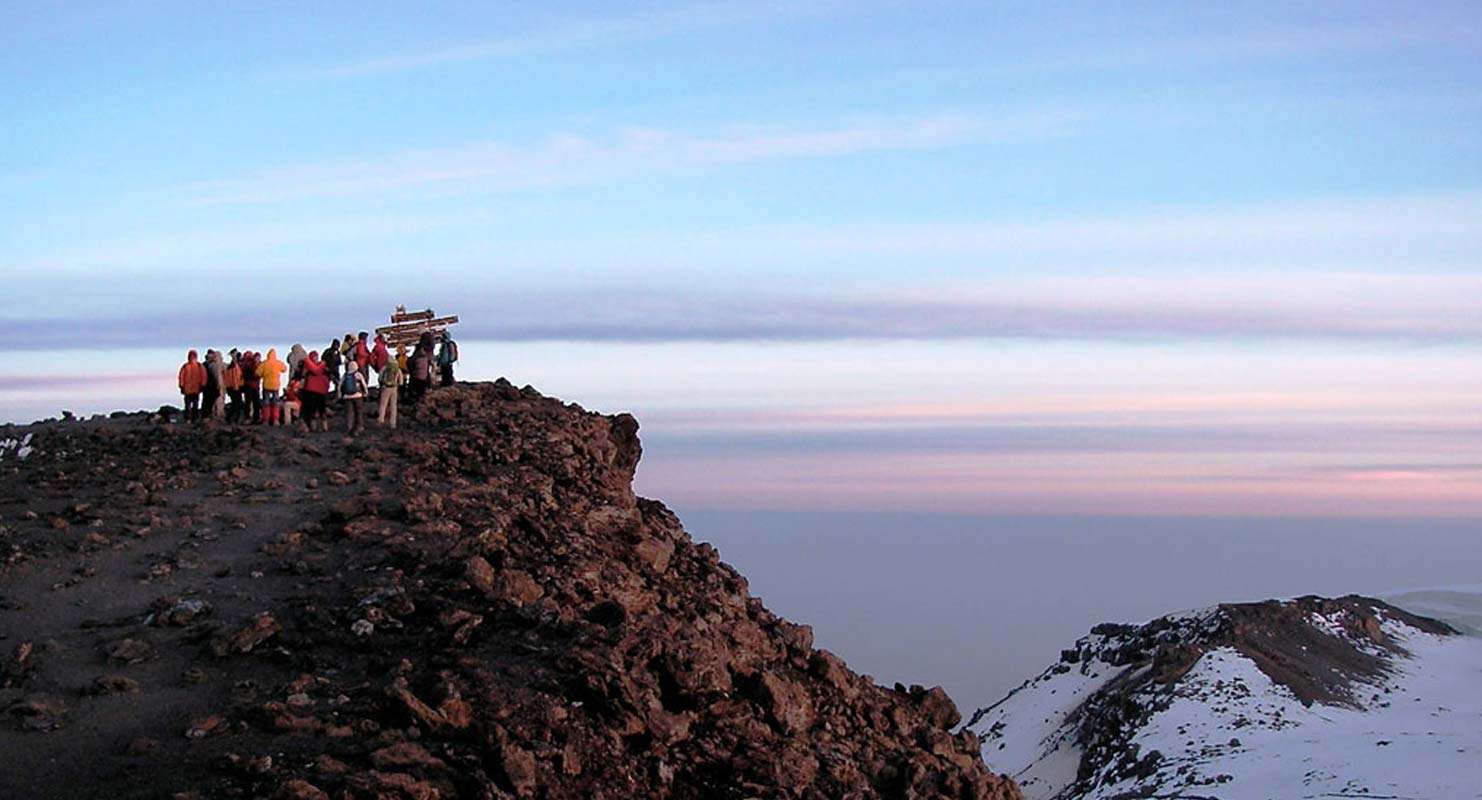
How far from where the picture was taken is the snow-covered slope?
125ft

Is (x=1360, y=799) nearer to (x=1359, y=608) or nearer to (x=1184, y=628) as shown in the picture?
(x=1184, y=628)

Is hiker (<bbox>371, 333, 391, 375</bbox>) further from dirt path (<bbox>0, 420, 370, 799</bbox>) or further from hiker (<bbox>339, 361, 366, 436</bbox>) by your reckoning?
dirt path (<bbox>0, 420, 370, 799</bbox>)

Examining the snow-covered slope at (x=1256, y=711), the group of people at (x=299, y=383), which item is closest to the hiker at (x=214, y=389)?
the group of people at (x=299, y=383)

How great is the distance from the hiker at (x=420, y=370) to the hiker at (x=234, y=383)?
9.28 feet

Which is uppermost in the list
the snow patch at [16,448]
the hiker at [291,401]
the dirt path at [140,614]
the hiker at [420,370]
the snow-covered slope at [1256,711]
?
the hiker at [420,370]

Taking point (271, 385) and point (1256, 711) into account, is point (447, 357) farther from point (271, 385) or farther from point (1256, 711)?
point (1256, 711)

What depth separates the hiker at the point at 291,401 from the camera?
26.8m

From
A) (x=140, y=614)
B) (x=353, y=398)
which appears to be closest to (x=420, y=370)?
(x=353, y=398)

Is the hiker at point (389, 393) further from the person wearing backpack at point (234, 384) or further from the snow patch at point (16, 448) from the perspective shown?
the snow patch at point (16, 448)

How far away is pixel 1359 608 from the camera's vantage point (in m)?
59.1

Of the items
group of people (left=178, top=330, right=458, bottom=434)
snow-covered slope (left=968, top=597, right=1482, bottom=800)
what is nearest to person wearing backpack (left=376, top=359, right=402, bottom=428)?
group of people (left=178, top=330, right=458, bottom=434)

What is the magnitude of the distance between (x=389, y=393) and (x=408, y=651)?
35.2ft

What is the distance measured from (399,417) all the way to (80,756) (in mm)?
13181

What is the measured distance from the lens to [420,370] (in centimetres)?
2733
